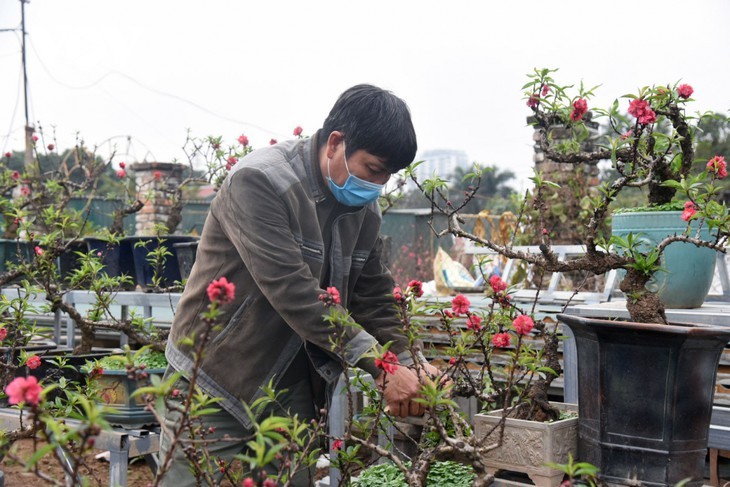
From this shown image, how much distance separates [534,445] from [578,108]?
3.18 feet

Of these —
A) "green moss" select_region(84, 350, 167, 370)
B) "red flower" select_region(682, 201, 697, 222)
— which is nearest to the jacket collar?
"red flower" select_region(682, 201, 697, 222)

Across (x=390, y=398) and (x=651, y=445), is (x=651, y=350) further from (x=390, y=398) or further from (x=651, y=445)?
(x=390, y=398)

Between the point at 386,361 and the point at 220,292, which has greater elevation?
the point at 220,292

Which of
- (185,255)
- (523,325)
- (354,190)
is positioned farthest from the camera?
(185,255)

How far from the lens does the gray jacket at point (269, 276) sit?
1830 millimetres

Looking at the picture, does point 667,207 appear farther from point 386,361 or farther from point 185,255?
point 185,255

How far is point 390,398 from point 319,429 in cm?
31

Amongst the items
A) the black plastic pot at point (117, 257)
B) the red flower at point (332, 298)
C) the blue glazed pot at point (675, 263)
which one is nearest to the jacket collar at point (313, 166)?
the red flower at point (332, 298)

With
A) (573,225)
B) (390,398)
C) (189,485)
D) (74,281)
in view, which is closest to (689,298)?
(390,398)

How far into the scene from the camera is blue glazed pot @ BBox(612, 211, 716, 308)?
2.53 metres

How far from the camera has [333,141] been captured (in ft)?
6.73

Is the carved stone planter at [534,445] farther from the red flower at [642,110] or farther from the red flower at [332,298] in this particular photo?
the red flower at [642,110]

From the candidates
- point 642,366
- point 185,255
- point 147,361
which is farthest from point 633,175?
point 185,255

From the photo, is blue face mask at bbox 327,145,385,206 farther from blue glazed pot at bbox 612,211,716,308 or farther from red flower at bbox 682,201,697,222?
blue glazed pot at bbox 612,211,716,308
